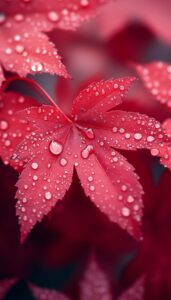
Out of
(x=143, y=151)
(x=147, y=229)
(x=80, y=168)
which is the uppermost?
(x=80, y=168)

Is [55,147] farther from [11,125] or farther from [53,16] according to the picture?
[53,16]

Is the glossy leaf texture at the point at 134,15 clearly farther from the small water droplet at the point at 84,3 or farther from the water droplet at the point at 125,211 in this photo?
the water droplet at the point at 125,211

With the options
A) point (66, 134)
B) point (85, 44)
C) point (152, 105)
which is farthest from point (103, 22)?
point (66, 134)

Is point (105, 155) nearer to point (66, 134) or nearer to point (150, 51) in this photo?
point (66, 134)

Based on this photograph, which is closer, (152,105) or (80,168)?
(80,168)

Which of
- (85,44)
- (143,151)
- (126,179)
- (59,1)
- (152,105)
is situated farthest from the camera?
(85,44)

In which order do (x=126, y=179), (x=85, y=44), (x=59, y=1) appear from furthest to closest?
(x=85, y=44) → (x=59, y=1) → (x=126, y=179)

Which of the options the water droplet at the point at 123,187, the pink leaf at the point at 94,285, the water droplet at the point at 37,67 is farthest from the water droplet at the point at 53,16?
the pink leaf at the point at 94,285
